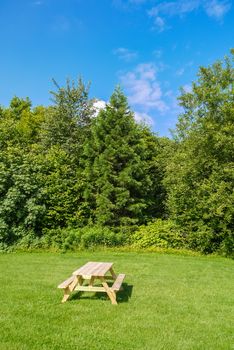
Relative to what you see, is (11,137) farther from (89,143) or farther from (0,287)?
(0,287)

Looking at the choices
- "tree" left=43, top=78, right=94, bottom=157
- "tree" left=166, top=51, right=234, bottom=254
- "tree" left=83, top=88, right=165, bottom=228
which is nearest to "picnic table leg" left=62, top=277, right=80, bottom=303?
"tree" left=166, top=51, right=234, bottom=254

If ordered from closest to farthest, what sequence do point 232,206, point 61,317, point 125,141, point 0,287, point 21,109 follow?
point 61,317, point 0,287, point 232,206, point 125,141, point 21,109

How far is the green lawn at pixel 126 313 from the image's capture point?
14.6 feet

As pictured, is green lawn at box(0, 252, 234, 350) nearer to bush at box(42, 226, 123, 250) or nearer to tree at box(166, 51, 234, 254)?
bush at box(42, 226, 123, 250)

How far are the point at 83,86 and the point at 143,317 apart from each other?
685 inches

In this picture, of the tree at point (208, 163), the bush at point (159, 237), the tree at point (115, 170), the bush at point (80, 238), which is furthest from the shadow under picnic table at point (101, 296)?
the tree at point (115, 170)

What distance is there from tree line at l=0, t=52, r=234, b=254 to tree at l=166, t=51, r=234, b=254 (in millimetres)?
39

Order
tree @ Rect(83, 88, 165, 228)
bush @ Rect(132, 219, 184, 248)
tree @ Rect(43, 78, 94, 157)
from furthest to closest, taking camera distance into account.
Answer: tree @ Rect(43, 78, 94, 157)
tree @ Rect(83, 88, 165, 228)
bush @ Rect(132, 219, 184, 248)

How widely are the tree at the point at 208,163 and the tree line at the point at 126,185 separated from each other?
4cm

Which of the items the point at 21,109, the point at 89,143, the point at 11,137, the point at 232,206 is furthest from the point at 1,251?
the point at 21,109

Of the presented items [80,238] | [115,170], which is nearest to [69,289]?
[80,238]

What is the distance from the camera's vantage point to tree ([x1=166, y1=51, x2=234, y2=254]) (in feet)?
45.6

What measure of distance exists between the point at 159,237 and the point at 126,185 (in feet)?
10.3

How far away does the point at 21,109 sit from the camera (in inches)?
1610
